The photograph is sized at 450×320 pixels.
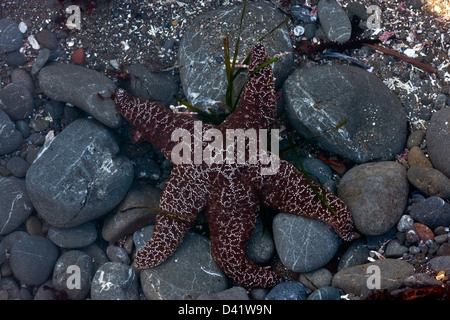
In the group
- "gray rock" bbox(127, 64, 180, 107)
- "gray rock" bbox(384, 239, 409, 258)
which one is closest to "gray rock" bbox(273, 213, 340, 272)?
"gray rock" bbox(384, 239, 409, 258)

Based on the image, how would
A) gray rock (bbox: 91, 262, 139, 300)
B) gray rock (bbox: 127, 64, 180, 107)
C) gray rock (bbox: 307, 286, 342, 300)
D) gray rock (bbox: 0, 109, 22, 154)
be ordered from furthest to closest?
1. gray rock (bbox: 127, 64, 180, 107)
2. gray rock (bbox: 0, 109, 22, 154)
3. gray rock (bbox: 91, 262, 139, 300)
4. gray rock (bbox: 307, 286, 342, 300)

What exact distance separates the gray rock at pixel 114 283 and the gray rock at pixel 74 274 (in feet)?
0.62

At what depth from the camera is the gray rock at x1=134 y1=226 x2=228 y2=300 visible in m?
5.02

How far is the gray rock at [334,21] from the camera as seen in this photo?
5914 mm

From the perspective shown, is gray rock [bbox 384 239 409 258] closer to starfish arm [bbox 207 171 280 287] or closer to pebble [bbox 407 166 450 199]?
pebble [bbox 407 166 450 199]

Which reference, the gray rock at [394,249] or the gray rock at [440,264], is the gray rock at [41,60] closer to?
the gray rock at [394,249]

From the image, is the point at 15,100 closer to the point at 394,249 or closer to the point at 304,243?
the point at 304,243

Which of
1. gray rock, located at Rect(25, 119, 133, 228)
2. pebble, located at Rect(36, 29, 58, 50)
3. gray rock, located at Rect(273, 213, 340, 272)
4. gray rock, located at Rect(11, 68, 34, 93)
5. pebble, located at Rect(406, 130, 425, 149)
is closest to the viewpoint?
gray rock, located at Rect(273, 213, 340, 272)

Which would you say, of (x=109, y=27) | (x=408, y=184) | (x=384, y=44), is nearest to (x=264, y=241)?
(x=408, y=184)

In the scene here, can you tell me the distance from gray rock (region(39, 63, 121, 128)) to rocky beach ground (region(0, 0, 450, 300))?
21mm

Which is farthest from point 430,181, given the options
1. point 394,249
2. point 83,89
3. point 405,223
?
point 83,89

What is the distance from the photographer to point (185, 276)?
508 centimetres
